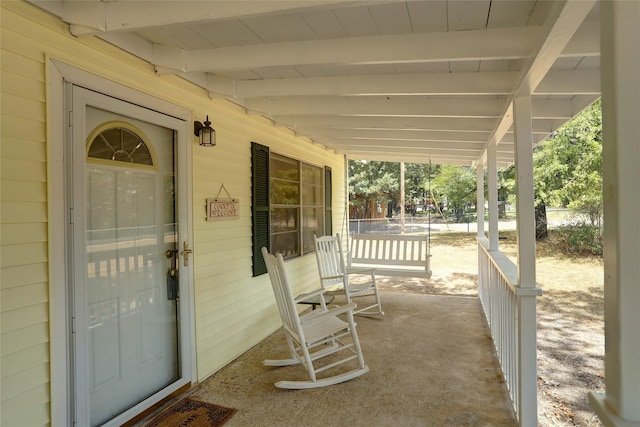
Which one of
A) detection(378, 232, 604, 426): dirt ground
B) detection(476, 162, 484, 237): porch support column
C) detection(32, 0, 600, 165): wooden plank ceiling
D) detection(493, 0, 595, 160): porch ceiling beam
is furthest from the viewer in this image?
detection(476, 162, 484, 237): porch support column

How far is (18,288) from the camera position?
160cm

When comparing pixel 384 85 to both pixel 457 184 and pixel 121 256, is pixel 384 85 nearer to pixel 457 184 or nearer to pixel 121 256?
pixel 121 256

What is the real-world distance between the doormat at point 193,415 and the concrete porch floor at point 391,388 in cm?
6

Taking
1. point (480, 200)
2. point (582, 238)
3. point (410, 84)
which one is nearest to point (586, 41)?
point (410, 84)

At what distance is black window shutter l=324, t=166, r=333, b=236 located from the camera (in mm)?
5531

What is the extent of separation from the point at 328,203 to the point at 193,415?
3760 millimetres

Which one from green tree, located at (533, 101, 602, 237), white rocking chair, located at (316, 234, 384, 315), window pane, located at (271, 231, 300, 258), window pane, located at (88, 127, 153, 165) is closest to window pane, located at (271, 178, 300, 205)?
window pane, located at (271, 231, 300, 258)

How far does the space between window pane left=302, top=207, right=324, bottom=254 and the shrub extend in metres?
7.89

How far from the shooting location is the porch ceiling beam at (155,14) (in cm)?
148

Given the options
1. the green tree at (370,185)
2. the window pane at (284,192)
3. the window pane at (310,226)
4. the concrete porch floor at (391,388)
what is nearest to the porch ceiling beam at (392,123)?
the window pane at (284,192)

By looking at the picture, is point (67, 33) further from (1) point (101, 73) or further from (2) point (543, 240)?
(2) point (543, 240)

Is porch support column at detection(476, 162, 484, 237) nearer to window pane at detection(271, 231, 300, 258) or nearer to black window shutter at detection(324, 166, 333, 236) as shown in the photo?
black window shutter at detection(324, 166, 333, 236)

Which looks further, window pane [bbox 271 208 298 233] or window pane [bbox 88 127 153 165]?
window pane [bbox 271 208 298 233]

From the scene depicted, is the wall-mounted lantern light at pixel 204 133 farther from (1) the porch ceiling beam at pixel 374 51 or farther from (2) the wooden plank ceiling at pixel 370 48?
(1) the porch ceiling beam at pixel 374 51
